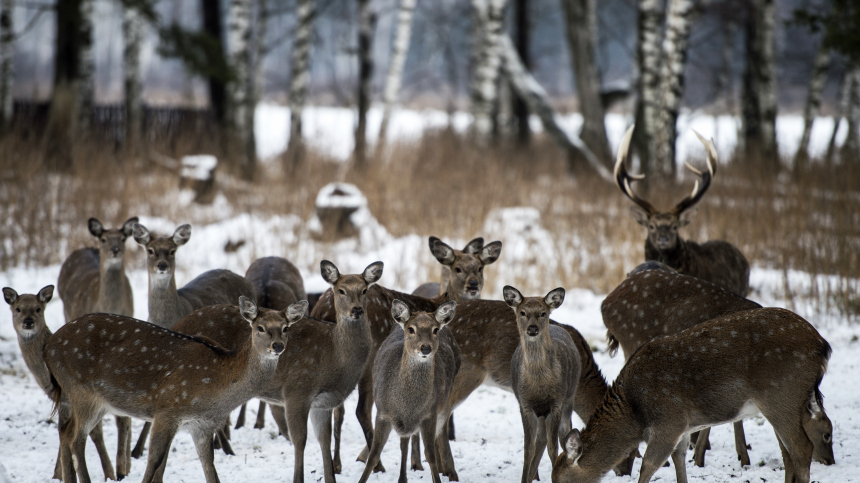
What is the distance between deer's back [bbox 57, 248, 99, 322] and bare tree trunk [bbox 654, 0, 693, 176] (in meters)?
6.80

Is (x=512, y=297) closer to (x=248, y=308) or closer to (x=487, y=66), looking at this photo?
(x=248, y=308)

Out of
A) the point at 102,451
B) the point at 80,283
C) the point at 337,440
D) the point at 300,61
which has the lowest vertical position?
the point at 337,440

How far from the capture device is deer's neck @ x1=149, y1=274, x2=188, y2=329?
5.87 meters

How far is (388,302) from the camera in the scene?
5.73 meters

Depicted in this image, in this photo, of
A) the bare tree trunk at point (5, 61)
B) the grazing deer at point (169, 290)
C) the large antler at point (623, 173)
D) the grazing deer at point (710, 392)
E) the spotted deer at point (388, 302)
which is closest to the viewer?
the grazing deer at point (710, 392)

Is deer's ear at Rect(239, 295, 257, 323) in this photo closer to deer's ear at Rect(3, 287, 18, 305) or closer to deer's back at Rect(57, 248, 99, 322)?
deer's ear at Rect(3, 287, 18, 305)

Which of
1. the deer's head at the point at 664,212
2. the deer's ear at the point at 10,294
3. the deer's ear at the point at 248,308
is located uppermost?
the deer's head at the point at 664,212

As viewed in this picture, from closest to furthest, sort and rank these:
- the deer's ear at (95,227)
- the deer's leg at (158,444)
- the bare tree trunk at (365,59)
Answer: the deer's leg at (158,444) → the deer's ear at (95,227) → the bare tree trunk at (365,59)

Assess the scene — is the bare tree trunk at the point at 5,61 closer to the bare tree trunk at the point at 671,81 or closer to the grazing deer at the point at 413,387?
the bare tree trunk at the point at 671,81

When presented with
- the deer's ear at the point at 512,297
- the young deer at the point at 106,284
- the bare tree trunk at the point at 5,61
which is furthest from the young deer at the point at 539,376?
the bare tree trunk at the point at 5,61

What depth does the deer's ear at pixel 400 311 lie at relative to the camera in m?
→ 4.59

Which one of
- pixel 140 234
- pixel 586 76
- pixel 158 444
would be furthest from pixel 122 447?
pixel 586 76

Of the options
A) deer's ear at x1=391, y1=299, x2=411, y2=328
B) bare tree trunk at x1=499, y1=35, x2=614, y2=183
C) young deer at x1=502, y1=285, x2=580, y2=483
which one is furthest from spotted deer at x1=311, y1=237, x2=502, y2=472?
bare tree trunk at x1=499, y1=35, x2=614, y2=183

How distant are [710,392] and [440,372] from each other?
1406mm
